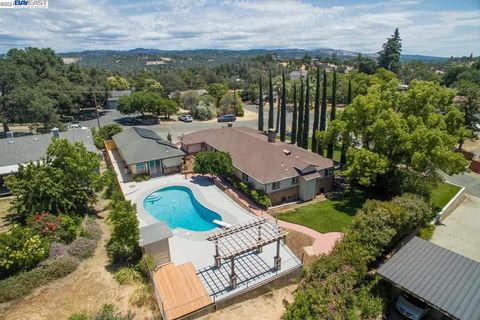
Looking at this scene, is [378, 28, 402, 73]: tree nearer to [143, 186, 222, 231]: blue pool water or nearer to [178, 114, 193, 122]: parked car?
[178, 114, 193, 122]: parked car

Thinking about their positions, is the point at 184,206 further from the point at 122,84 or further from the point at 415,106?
the point at 122,84

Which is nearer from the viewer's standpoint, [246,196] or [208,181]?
[246,196]

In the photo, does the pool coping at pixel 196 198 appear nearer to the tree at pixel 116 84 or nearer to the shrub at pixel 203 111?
the shrub at pixel 203 111

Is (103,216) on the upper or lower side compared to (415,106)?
lower

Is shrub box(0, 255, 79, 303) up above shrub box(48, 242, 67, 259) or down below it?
below

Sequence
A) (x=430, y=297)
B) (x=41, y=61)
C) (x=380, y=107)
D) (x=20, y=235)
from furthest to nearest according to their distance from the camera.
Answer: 1. (x=41, y=61)
2. (x=380, y=107)
3. (x=20, y=235)
4. (x=430, y=297)

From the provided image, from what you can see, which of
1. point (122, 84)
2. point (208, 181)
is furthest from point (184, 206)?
point (122, 84)

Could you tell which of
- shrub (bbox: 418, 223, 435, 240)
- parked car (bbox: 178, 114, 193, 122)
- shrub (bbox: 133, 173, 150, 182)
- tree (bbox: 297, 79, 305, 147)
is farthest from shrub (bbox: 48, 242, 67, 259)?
parked car (bbox: 178, 114, 193, 122)
